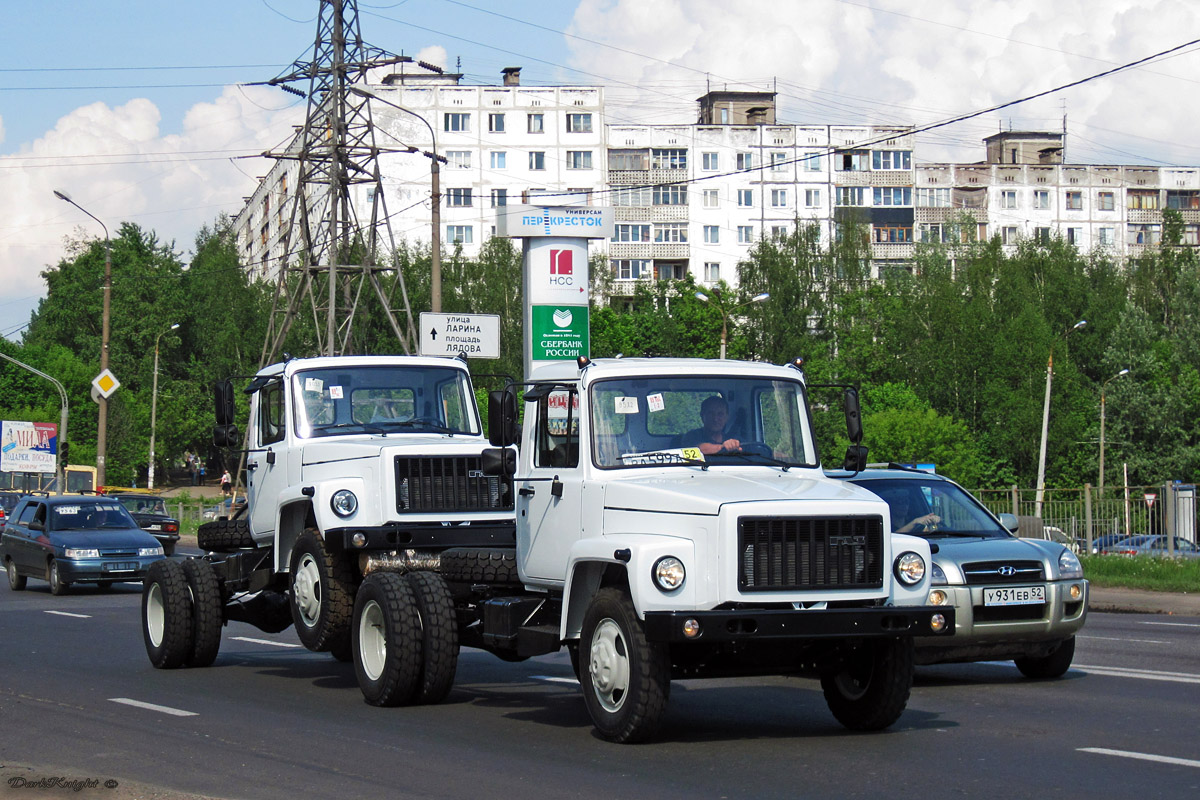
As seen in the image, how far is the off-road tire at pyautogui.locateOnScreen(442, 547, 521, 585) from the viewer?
1088 centimetres

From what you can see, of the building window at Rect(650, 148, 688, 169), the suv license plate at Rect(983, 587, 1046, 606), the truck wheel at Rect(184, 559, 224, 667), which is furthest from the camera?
the building window at Rect(650, 148, 688, 169)

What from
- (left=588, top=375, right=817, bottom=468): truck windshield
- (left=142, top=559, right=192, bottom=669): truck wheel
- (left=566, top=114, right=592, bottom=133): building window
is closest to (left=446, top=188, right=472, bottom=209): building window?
(left=566, top=114, right=592, bottom=133): building window

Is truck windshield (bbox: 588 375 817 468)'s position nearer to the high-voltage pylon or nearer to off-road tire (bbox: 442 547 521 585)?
off-road tire (bbox: 442 547 521 585)

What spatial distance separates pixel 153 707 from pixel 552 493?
12.1ft

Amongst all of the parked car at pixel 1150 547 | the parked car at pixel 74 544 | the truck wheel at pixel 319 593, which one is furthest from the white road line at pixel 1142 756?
the parked car at pixel 74 544

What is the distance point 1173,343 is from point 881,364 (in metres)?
15.7

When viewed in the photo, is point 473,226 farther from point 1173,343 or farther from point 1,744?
point 1,744

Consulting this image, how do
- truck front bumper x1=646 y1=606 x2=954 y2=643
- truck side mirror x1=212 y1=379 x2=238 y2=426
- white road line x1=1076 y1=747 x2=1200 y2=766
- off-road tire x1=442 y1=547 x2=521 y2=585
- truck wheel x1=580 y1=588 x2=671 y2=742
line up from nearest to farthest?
white road line x1=1076 y1=747 x2=1200 y2=766, truck front bumper x1=646 y1=606 x2=954 y2=643, truck wheel x1=580 y1=588 x2=671 y2=742, off-road tire x1=442 y1=547 x2=521 y2=585, truck side mirror x1=212 y1=379 x2=238 y2=426

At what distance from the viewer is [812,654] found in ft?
30.6

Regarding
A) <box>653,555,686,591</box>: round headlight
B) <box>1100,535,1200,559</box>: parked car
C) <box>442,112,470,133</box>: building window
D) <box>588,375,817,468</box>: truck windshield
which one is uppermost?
<box>442,112,470,133</box>: building window

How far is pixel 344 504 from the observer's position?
1201cm

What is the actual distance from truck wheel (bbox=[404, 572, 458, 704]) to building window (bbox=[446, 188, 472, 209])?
85.9m

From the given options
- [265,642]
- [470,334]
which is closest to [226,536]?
[265,642]

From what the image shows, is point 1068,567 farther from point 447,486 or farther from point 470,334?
point 470,334
